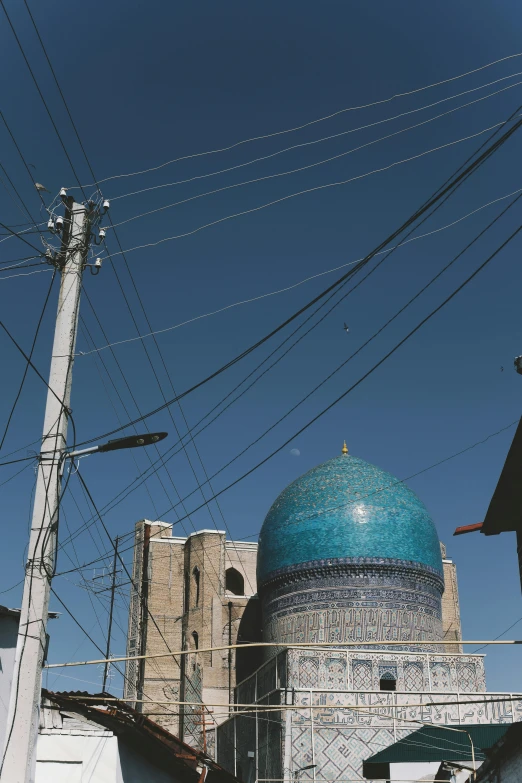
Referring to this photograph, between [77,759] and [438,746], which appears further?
[438,746]

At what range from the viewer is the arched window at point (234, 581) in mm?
28719

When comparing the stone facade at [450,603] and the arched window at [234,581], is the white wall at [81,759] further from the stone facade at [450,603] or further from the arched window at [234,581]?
the stone facade at [450,603]

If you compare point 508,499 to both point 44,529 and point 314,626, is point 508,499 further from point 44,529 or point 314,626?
point 314,626

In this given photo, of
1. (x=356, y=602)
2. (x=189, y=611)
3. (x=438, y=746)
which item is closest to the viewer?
(x=438, y=746)

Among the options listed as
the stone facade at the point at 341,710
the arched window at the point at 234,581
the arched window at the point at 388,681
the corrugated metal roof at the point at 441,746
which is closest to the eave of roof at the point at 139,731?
the corrugated metal roof at the point at 441,746

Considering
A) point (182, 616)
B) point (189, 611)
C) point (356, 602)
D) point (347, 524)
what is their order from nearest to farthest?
point (356, 602) < point (347, 524) < point (189, 611) < point (182, 616)

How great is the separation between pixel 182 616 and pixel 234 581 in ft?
10.2

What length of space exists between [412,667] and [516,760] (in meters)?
13.0

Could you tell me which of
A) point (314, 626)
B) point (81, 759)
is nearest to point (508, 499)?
point (81, 759)

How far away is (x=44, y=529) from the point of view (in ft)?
21.5

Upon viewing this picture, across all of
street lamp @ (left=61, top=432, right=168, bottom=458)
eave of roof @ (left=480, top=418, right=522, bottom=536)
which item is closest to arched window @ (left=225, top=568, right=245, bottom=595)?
eave of roof @ (left=480, top=418, right=522, bottom=536)

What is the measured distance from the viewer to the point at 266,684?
2034 cm

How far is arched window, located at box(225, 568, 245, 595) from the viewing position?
28.7 m

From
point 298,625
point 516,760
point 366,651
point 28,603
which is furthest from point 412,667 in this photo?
point 28,603
